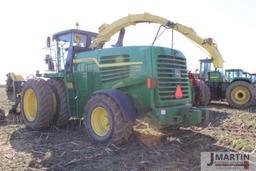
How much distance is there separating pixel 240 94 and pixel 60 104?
9.85 m

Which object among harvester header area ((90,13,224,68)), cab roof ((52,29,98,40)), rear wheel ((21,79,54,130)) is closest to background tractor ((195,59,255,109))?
harvester header area ((90,13,224,68))

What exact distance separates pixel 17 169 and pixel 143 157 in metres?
2.16

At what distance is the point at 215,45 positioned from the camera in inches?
433

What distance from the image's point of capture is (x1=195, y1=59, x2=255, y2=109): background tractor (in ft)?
47.7

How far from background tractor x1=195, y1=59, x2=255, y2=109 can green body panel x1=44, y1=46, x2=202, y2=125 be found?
21.4ft

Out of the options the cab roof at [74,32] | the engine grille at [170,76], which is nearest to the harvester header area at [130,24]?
the cab roof at [74,32]

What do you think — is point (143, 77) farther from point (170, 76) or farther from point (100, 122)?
point (100, 122)

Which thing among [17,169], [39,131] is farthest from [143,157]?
[39,131]

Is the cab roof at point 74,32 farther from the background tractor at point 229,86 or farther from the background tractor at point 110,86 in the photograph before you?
the background tractor at point 229,86

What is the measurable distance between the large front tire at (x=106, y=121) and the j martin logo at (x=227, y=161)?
1632 millimetres

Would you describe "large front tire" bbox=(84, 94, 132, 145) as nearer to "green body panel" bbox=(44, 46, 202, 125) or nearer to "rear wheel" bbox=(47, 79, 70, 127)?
"green body panel" bbox=(44, 46, 202, 125)

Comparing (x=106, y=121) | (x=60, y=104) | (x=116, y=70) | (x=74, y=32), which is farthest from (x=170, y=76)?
(x=74, y=32)

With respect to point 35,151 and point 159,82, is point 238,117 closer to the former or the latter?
point 159,82

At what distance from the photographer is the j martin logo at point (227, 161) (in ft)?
16.8
